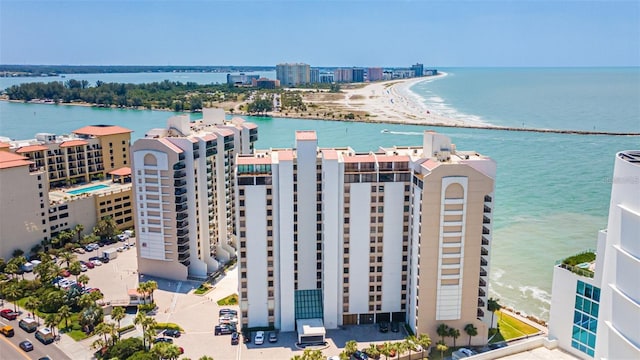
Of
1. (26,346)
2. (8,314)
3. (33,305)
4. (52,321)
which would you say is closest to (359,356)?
(52,321)

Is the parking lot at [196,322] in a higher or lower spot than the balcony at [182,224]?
lower

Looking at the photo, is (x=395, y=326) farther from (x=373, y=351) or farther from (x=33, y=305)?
(x=33, y=305)

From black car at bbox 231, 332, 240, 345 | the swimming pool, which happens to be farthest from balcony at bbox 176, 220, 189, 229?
the swimming pool

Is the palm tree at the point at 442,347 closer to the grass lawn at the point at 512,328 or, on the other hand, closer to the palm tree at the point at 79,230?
the grass lawn at the point at 512,328

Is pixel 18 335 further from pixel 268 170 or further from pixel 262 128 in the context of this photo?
pixel 262 128

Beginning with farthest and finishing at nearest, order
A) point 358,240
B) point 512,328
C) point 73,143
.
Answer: point 73,143 < point 512,328 < point 358,240

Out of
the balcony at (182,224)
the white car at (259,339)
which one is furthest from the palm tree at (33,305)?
the white car at (259,339)
